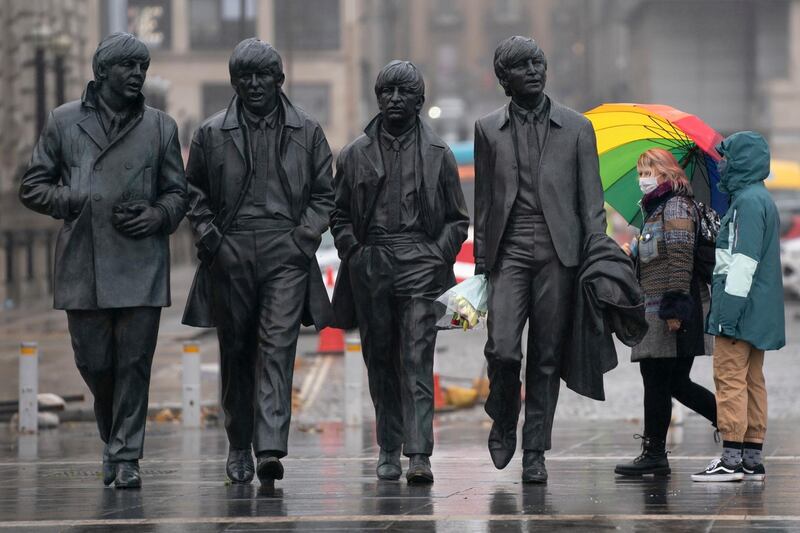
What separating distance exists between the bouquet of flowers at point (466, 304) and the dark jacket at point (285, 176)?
645 mm

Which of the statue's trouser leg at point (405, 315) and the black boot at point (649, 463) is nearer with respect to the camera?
the statue's trouser leg at point (405, 315)

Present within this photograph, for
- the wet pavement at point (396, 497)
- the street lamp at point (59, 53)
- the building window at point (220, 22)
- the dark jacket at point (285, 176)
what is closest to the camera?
the wet pavement at point (396, 497)

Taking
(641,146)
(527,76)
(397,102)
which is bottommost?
(641,146)

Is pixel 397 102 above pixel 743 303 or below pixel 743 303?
above

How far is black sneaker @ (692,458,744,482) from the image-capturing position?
9.21 metres

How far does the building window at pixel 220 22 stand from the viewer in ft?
253

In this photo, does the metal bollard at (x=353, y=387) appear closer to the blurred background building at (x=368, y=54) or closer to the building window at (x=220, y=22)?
the blurred background building at (x=368, y=54)

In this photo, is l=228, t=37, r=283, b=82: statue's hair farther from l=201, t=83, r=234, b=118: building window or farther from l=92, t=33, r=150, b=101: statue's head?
l=201, t=83, r=234, b=118: building window

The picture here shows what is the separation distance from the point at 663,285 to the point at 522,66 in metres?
1.39

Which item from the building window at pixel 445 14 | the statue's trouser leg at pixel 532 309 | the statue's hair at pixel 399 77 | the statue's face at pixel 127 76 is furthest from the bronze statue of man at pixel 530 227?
the building window at pixel 445 14

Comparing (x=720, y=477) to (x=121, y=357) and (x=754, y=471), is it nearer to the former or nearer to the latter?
(x=754, y=471)

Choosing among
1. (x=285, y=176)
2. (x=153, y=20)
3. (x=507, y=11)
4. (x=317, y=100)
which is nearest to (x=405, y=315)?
(x=285, y=176)

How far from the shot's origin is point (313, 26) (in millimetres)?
78562

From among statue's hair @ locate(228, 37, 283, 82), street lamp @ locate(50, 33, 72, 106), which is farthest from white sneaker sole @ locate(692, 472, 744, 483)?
street lamp @ locate(50, 33, 72, 106)
